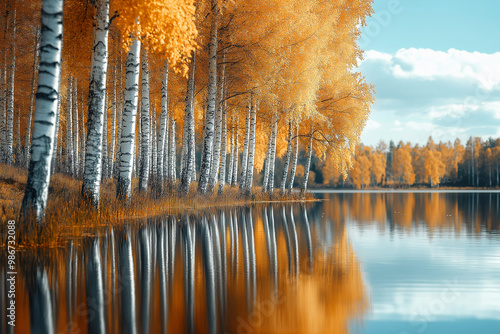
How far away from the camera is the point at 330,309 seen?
4.74 meters

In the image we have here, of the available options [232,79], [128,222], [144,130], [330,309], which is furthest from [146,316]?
[232,79]

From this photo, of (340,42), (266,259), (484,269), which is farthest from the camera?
(340,42)

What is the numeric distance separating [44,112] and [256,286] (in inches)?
216

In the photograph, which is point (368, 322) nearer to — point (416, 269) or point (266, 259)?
point (416, 269)

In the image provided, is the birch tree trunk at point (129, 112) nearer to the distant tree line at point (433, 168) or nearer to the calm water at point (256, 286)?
the calm water at point (256, 286)

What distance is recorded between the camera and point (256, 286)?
567 cm

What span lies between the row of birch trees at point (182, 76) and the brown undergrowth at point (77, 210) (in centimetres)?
42

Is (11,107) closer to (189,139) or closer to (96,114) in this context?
(189,139)

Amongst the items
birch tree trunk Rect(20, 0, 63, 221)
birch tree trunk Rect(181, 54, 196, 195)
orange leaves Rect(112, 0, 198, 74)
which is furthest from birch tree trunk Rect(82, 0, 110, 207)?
birch tree trunk Rect(181, 54, 196, 195)

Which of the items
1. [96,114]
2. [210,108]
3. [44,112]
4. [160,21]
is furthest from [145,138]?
[44,112]

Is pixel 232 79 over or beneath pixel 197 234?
over

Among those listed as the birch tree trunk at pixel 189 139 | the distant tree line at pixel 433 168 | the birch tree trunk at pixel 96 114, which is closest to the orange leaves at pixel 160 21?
the birch tree trunk at pixel 96 114

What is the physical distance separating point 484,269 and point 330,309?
3.56 meters

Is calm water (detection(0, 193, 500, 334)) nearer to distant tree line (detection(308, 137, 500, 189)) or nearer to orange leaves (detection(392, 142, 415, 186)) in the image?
distant tree line (detection(308, 137, 500, 189))
